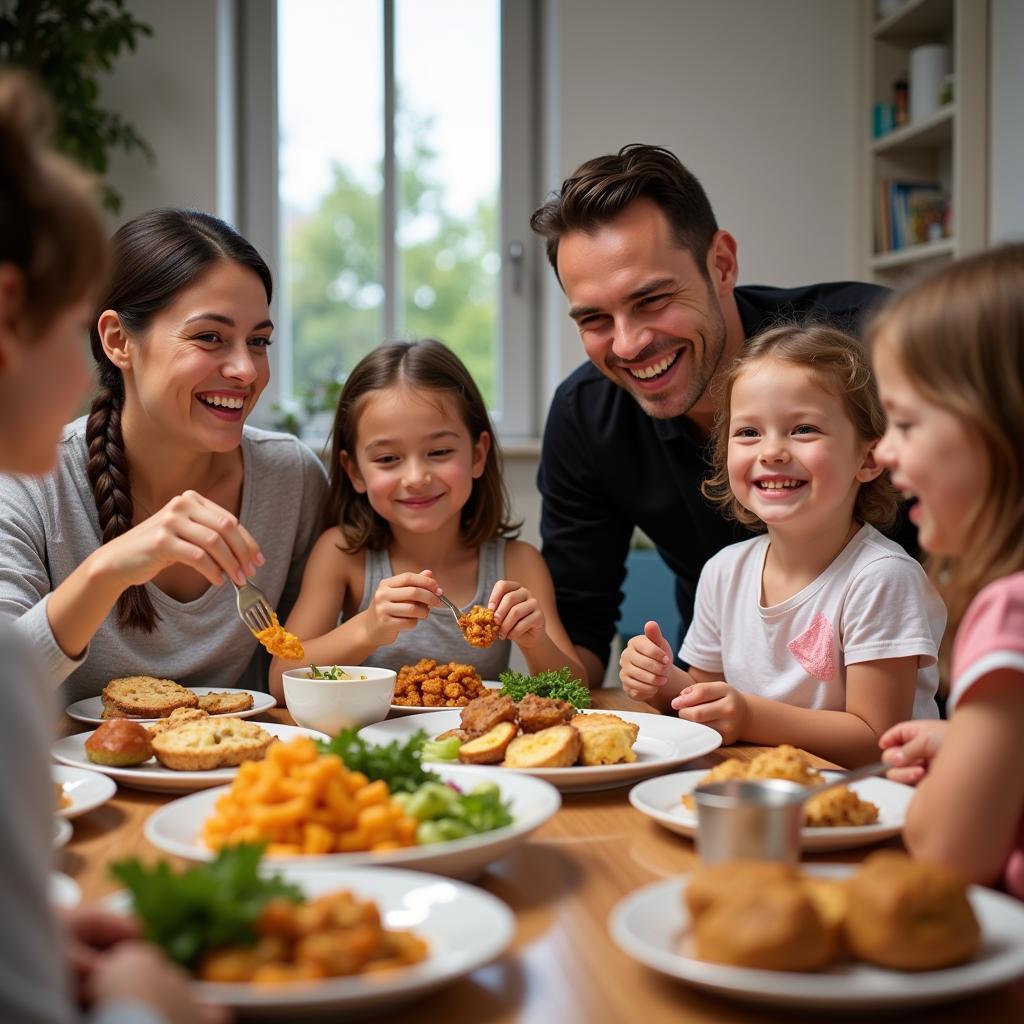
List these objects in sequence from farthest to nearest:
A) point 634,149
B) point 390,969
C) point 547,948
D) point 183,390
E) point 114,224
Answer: point 114,224 → point 634,149 → point 183,390 → point 547,948 → point 390,969

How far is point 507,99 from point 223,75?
3.59 ft

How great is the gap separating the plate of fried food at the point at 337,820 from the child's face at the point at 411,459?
1.18 metres

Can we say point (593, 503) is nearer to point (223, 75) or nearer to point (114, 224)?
point (114, 224)

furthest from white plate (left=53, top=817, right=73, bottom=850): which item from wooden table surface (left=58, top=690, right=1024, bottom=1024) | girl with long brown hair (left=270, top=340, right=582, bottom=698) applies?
girl with long brown hair (left=270, top=340, right=582, bottom=698)

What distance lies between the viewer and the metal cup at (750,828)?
0.95 m

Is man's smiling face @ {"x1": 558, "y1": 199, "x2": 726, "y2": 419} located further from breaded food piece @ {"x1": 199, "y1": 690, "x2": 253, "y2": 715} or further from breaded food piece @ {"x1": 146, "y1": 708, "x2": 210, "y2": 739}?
breaded food piece @ {"x1": 146, "y1": 708, "x2": 210, "y2": 739}

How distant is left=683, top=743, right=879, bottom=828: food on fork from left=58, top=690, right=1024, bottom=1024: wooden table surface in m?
0.03

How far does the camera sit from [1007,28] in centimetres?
361

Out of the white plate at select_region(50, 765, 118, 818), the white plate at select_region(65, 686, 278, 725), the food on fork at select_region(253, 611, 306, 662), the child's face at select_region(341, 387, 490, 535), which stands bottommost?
the white plate at select_region(65, 686, 278, 725)

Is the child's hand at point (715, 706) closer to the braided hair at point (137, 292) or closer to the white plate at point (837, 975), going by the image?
the white plate at point (837, 975)

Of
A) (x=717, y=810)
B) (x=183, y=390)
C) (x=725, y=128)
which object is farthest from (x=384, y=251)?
(x=717, y=810)

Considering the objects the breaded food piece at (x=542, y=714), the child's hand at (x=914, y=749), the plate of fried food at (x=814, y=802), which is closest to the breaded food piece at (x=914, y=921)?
the plate of fried food at (x=814, y=802)

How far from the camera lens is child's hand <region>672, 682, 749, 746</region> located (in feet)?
5.08

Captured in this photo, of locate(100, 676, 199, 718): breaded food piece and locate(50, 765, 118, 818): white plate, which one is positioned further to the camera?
locate(100, 676, 199, 718): breaded food piece
